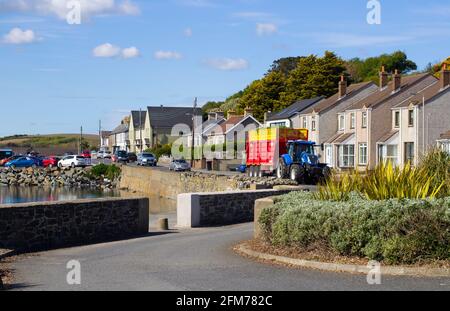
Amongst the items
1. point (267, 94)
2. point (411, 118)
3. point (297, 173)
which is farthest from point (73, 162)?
point (297, 173)

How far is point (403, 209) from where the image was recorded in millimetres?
14094

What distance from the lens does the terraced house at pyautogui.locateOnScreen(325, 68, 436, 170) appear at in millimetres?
65625

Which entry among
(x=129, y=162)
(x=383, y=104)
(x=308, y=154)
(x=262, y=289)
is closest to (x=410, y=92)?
(x=383, y=104)

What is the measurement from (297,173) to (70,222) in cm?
2499

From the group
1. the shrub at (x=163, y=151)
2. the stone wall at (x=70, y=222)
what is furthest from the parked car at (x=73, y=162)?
the stone wall at (x=70, y=222)

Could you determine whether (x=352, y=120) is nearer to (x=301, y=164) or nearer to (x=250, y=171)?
(x=250, y=171)

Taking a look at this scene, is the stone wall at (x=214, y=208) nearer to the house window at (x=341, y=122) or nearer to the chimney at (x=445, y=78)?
the chimney at (x=445, y=78)

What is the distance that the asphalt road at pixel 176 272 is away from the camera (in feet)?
40.7

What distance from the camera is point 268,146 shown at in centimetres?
5038

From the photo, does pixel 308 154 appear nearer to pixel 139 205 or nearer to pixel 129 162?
pixel 139 205

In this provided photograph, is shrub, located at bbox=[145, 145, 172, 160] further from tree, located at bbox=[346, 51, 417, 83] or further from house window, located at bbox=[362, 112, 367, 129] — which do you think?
house window, located at bbox=[362, 112, 367, 129]

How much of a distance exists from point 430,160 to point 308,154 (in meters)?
23.3

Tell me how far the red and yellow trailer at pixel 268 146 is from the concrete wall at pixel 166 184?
7.52 ft

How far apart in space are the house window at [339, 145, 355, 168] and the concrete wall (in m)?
16.2
